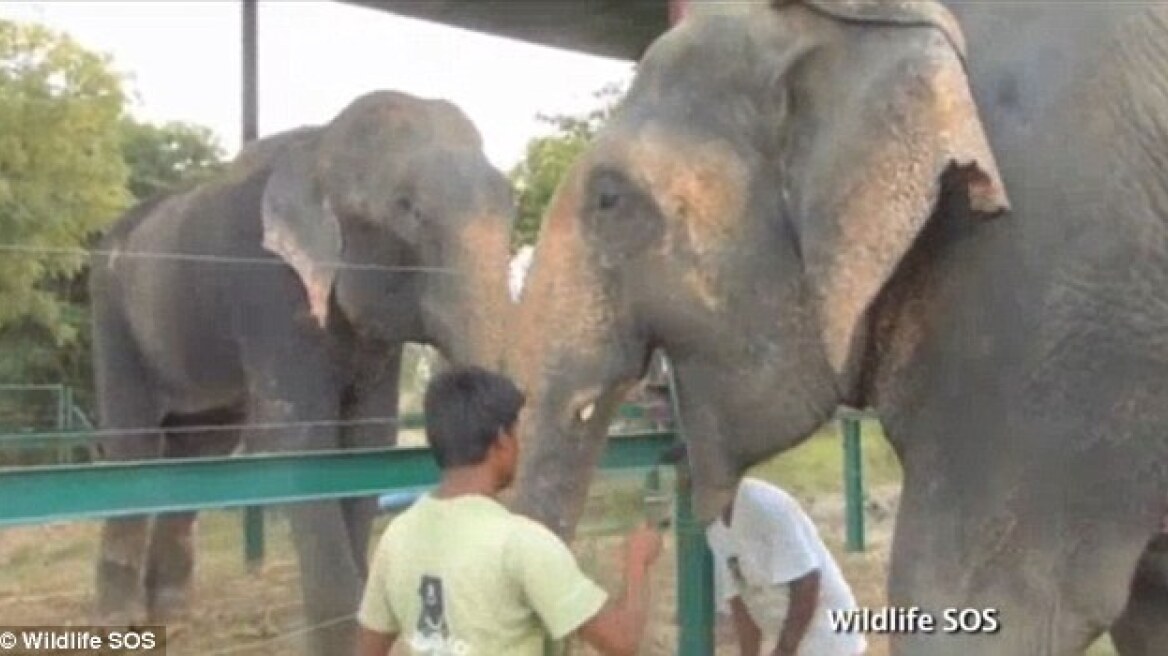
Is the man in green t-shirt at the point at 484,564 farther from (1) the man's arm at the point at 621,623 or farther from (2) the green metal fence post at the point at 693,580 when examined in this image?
(2) the green metal fence post at the point at 693,580

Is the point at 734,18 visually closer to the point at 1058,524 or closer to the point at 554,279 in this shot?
the point at 554,279

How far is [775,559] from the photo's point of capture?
423cm

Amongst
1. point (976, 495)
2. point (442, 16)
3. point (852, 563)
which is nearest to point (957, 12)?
point (976, 495)

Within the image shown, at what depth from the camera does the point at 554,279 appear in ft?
11.6

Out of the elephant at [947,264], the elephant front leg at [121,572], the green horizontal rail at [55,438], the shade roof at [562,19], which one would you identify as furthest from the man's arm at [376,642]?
the shade roof at [562,19]

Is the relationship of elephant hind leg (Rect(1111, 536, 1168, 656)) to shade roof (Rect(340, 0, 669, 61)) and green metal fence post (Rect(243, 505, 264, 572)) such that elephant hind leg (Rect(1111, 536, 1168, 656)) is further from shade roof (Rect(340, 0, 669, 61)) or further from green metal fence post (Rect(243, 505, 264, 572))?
shade roof (Rect(340, 0, 669, 61))

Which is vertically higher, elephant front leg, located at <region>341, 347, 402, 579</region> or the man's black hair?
the man's black hair

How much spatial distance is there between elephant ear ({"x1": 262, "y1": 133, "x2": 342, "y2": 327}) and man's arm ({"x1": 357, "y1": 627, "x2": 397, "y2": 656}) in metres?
3.14

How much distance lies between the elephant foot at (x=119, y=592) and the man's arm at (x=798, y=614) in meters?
3.32

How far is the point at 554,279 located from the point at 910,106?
0.78 meters

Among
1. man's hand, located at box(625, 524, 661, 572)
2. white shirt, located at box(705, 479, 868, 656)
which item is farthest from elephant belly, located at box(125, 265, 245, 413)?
man's hand, located at box(625, 524, 661, 572)

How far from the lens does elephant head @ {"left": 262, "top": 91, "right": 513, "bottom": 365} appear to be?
561 cm

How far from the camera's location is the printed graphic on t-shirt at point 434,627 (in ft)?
8.80

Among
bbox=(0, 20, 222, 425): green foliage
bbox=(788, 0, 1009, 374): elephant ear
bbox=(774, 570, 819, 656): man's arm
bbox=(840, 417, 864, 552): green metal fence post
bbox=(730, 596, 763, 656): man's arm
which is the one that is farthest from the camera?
bbox=(840, 417, 864, 552): green metal fence post
